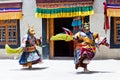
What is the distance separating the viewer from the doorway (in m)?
19.8

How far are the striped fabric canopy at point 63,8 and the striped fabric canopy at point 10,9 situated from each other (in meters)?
1.01

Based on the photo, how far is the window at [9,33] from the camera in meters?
19.7

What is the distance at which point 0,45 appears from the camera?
2002 cm

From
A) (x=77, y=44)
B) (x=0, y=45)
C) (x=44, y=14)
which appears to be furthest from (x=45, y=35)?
(x=77, y=44)

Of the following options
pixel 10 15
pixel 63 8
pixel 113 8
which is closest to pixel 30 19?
pixel 10 15

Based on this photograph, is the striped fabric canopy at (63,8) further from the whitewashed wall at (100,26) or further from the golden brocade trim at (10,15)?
the golden brocade trim at (10,15)

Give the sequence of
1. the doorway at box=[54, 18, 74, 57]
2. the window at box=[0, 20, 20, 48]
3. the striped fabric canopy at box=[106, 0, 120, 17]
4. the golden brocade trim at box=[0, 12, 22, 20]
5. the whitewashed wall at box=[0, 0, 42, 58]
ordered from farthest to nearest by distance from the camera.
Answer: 1. the doorway at box=[54, 18, 74, 57]
2. the window at box=[0, 20, 20, 48]
3. the golden brocade trim at box=[0, 12, 22, 20]
4. the whitewashed wall at box=[0, 0, 42, 58]
5. the striped fabric canopy at box=[106, 0, 120, 17]

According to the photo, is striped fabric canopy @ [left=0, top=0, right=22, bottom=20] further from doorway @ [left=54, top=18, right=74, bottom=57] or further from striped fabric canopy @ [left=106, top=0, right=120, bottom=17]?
striped fabric canopy @ [left=106, top=0, right=120, bottom=17]

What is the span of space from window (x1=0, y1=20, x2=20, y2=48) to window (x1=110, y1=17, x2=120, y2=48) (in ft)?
15.2

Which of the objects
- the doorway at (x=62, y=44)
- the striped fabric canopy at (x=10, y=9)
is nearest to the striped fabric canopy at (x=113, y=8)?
the doorway at (x=62, y=44)

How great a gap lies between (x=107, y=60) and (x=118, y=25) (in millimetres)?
1779

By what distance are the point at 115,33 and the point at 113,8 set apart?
3.76ft

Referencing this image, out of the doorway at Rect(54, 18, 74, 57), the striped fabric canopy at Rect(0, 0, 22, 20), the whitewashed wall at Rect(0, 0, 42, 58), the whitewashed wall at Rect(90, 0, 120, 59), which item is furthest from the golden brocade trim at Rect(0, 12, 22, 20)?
the whitewashed wall at Rect(90, 0, 120, 59)

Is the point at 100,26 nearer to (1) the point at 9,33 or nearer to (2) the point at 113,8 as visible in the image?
(2) the point at 113,8
